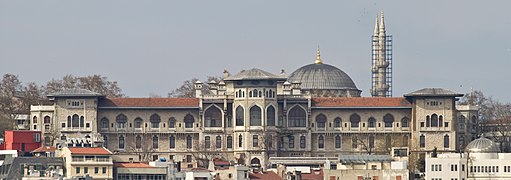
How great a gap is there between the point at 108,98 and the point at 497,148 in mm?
37108

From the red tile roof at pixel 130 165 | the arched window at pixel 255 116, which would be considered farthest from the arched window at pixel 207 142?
the red tile roof at pixel 130 165

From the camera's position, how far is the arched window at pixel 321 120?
186 metres

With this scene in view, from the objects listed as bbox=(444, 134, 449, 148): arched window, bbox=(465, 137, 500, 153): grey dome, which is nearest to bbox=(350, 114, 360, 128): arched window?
bbox=(444, 134, 449, 148): arched window

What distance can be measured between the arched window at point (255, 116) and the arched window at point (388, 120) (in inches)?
359

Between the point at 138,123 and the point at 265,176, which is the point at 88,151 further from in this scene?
the point at 138,123

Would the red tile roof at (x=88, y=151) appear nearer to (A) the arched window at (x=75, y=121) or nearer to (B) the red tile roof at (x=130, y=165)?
(B) the red tile roof at (x=130, y=165)

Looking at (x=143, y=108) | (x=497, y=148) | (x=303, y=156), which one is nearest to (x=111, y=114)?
(x=143, y=108)

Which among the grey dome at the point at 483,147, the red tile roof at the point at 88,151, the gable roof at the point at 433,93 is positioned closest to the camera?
the red tile roof at the point at 88,151

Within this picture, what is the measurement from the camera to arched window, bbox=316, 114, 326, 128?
18638 centimetres

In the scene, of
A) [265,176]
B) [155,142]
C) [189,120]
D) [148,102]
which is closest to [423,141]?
[189,120]

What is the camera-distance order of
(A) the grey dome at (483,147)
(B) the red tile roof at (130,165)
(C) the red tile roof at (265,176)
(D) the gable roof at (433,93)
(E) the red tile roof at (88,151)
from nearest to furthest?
(E) the red tile roof at (88,151)
(B) the red tile roof at (130,165)
(C) the red tile roof at (265,176)
(A) the grey dome at (483,147)
(D) the gable roof at (433,93)

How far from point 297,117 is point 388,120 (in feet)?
21.2

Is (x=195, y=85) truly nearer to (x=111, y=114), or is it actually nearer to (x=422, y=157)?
(x=111, y=114)

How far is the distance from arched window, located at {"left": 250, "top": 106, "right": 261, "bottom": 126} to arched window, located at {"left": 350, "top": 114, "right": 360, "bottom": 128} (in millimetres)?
7026
